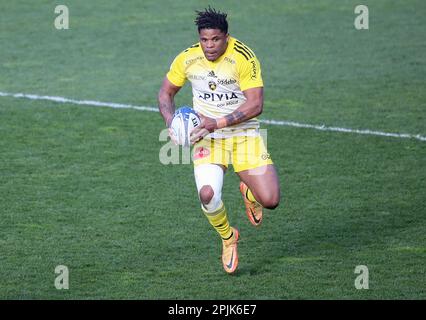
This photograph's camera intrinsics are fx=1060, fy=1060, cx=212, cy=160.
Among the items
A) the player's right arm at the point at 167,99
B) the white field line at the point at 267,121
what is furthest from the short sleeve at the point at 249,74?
the white field line at the point at 267,121

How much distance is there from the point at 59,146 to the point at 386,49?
8.05 metres

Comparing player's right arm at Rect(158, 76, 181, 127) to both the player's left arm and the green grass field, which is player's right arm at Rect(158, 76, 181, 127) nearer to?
the player's left arm

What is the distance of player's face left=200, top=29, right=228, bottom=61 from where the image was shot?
1012 centimetres

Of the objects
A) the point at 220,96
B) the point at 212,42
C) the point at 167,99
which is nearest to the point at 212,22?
the point at 212,42

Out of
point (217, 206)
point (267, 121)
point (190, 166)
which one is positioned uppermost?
point (217, 206)

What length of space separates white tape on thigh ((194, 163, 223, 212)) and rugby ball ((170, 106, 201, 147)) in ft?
1.65

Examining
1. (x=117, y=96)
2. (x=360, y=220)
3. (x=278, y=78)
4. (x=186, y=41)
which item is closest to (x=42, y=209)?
(x=360, y=220)

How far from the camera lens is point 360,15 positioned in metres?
22.3

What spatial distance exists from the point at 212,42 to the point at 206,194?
146 cm

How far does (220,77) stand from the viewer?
10.4 m

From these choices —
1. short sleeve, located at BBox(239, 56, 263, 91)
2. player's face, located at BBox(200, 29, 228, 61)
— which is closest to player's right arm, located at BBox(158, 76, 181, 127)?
player's face, located at BBox(200, 29, 228, 61)

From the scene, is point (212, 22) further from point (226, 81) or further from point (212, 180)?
point (212, 180)

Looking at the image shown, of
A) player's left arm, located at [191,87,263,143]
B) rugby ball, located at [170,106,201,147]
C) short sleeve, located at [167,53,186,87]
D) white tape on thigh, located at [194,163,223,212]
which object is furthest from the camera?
short sleeve, located at [167,53,186,87]

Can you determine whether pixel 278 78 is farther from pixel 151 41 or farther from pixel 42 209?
pixel 42 209
